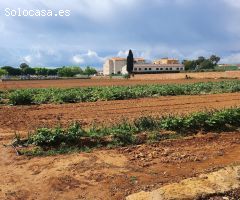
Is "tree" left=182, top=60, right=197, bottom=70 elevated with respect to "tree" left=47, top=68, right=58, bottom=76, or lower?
elevated

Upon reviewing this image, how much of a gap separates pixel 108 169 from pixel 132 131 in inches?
118

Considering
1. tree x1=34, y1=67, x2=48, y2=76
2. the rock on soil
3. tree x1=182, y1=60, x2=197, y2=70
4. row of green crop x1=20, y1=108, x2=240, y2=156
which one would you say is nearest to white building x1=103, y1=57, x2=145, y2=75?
tree x1=182, y1=60, x2=197, y2=70

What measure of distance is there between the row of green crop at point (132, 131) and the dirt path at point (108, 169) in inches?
25.0

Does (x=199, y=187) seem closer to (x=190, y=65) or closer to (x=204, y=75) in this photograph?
(x=204, y=75)

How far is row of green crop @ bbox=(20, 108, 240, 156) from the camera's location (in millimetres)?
9547

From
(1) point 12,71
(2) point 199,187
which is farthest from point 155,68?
(2) point 199,187

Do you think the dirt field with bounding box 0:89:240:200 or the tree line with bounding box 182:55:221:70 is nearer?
the dirt field with bounding box 0:89:240:200

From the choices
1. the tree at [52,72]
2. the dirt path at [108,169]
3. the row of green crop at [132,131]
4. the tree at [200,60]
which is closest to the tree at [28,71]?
the tree at [52,72]

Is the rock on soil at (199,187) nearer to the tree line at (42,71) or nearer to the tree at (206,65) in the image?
the tree at (206,65)

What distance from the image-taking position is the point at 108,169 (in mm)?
7949

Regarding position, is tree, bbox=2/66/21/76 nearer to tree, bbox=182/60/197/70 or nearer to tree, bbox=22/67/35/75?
tree, bbox=22/67/35/75

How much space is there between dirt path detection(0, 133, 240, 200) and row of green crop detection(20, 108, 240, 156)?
63cm

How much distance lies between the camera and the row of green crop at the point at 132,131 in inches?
376

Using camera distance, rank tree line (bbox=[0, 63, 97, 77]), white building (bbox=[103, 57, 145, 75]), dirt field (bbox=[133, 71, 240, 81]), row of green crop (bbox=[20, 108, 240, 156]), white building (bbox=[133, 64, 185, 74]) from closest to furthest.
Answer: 1. row of green crop (bbox=[20, 108, 240, 156])
2. dirt field (bbox=[133, 71, 240, 81])
3. white building (bbox=[133, 64, 185, 74])
4. tree line (bbox=[0, 63, 97, 77])
5. white building (bbox=[103, 57, 145, 75])
